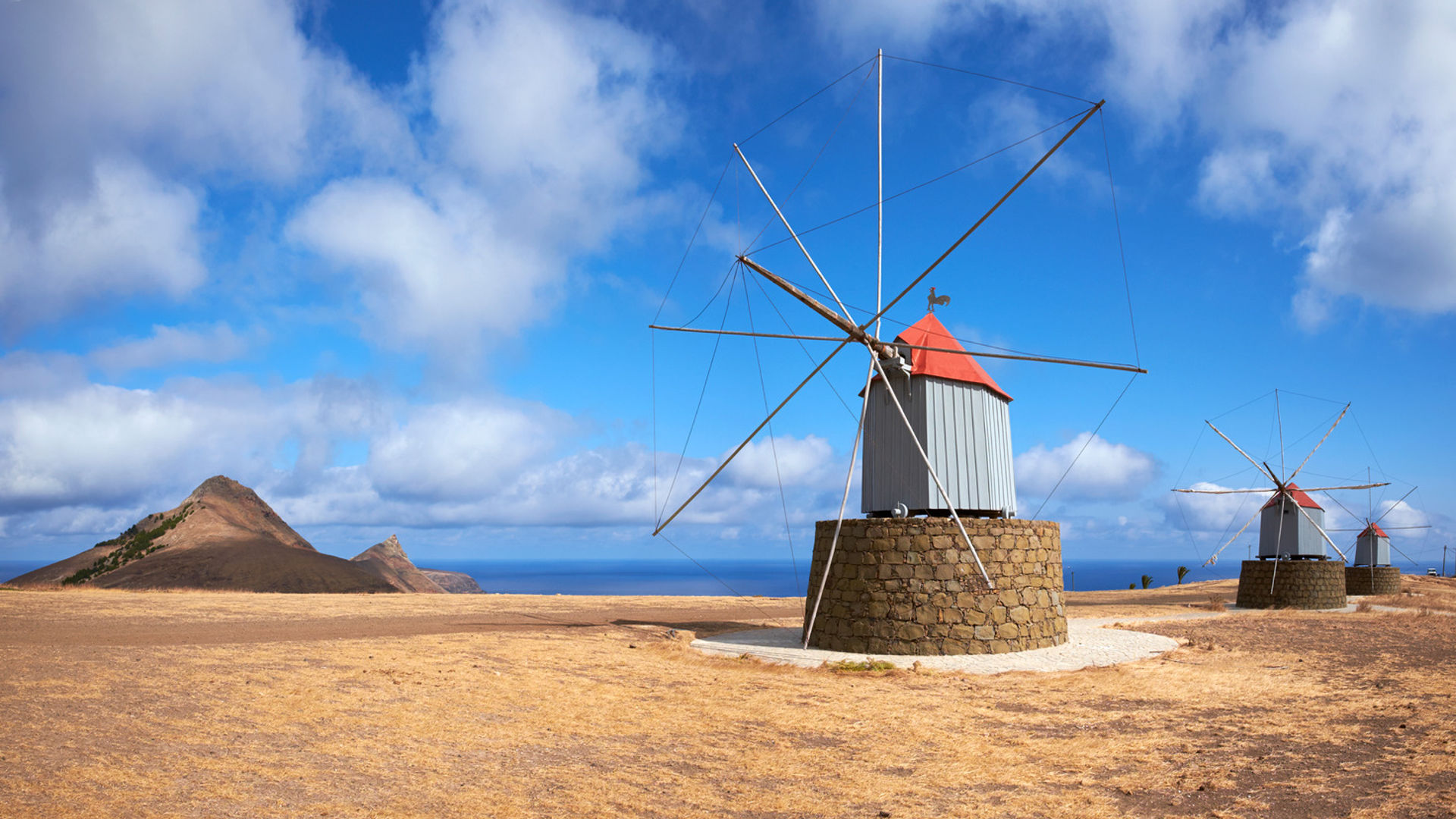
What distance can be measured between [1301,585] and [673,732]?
28438 mm

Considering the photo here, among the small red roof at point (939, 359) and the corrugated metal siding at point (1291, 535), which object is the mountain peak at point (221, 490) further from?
the corrugated metal siding at point (1291, 535)

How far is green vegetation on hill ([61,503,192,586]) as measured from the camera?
37.6m

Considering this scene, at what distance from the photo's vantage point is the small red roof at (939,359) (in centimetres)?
1634

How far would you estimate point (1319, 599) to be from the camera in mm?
28203

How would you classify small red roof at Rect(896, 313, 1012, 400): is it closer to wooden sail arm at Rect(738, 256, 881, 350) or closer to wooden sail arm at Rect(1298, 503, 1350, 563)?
wooden sail arm at Rect(738, 256, 881, 350)

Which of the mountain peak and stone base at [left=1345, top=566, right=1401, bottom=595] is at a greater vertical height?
the mountain peak

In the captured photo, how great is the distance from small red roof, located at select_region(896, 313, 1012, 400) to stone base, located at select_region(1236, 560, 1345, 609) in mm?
18645

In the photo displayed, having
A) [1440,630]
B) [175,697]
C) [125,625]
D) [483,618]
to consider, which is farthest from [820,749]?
[1440,630]

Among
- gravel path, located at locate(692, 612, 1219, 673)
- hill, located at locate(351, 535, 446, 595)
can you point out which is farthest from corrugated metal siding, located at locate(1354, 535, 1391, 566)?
hill, located at locate(351, 535, 446, 595)

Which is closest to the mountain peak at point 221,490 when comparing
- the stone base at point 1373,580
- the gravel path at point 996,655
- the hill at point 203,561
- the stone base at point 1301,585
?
the hill at point 203,561

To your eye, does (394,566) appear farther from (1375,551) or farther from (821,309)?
(1375,551)

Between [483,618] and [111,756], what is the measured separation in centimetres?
1447

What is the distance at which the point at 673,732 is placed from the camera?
927cm

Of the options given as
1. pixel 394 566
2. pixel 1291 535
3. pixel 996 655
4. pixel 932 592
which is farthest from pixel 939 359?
pixel 394 566
